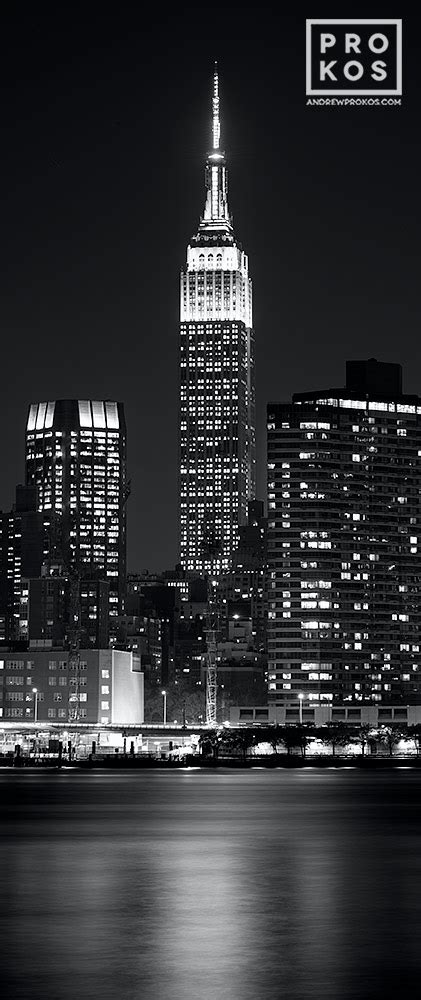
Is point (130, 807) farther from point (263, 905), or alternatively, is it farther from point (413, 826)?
point (263, 905)

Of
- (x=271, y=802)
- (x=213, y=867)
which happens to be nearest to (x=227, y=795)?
(x=271, y=802)

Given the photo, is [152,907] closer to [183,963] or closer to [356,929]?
[356,929]

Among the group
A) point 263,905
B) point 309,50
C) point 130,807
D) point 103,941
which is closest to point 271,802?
point 130,807

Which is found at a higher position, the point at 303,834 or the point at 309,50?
the point at 309,50

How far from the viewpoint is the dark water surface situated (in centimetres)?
3416

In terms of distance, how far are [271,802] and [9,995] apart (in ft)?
266

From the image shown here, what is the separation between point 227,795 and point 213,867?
2642 inches

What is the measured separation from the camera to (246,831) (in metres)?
80.6

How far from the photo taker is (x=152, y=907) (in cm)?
4606

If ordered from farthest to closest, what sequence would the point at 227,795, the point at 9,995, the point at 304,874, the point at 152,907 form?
the point at 227,795, the point at 304,874, the point at 152,907, the point at 9,995

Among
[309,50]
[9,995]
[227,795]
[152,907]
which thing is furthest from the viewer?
[227,795]

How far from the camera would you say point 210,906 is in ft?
151

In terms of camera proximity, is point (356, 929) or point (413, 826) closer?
point (356, 929)

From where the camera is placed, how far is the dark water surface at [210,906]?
34156 millimetres
